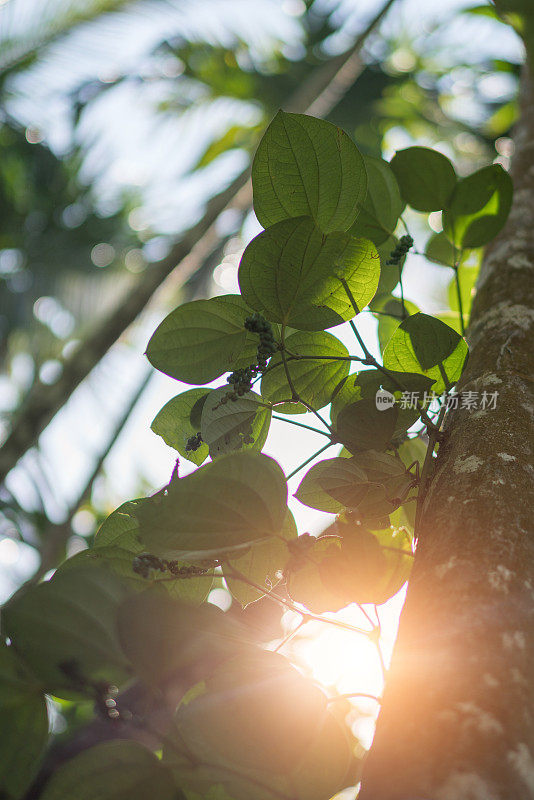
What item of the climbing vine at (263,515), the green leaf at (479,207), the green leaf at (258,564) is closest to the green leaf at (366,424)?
the climbing vine at (263,515)

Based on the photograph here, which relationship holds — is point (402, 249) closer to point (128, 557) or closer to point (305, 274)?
point (305, 274)

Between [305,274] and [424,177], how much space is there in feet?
0.98

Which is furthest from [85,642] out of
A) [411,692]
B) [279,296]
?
[279,296]

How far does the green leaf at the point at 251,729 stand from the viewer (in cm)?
36

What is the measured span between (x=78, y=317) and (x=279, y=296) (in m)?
4.11

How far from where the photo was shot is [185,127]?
399cm

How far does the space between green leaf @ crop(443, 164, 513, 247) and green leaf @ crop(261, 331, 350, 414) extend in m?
0.27

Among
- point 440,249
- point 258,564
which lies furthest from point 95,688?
point 440,249

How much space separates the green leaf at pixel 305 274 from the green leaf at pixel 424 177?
0.76 ft

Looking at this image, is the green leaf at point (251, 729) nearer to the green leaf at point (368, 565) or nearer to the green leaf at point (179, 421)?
the green leaf at point (368, 565)

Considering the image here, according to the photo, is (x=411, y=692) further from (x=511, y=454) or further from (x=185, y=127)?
(x=185, y=127)

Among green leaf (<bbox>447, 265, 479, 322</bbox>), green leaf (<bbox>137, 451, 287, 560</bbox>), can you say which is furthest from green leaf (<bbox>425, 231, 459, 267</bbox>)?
green leaf (<bbox>137, 451, 287, 560</bbox>)

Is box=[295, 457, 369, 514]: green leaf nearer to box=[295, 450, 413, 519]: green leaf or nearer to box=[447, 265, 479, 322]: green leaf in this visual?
box=[295, 450, 413, 519]: green leaf

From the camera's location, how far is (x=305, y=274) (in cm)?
54
